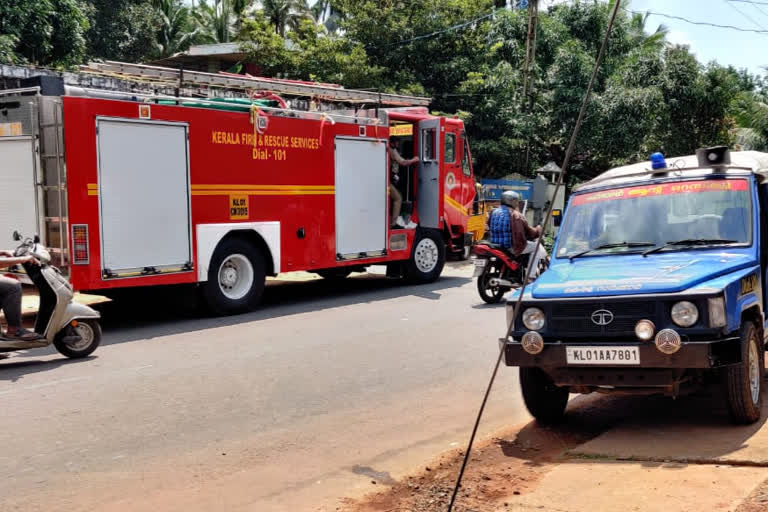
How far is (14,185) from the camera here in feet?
33.6

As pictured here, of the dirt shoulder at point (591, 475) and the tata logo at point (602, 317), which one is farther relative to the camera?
the tata logo at point (602, 317)

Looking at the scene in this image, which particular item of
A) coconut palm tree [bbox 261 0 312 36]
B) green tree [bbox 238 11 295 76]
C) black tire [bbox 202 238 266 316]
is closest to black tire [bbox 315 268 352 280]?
black tire [bbox 202 238 266 316]

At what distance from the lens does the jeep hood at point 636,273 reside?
5.44 m

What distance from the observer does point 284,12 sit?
42.3m

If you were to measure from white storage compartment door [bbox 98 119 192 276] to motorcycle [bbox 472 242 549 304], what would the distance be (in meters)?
4.30

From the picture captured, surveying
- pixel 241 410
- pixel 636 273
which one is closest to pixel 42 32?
pixel 241 410

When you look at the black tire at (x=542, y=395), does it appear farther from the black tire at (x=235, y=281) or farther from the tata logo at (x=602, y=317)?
the black tire at (x=235, y=281)

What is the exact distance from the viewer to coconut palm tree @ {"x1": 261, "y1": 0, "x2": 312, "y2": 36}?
41.2 m

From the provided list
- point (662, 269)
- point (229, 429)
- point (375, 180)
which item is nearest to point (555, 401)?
point (662, 269)

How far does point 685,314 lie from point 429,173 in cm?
1006

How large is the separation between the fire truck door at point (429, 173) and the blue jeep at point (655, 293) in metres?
8.07

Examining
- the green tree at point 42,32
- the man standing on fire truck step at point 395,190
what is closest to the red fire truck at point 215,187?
the man standing on fire truck step at point 395,190

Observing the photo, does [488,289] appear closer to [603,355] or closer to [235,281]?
[235,281]

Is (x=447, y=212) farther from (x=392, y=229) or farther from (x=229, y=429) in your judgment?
(x=229, y=429)
